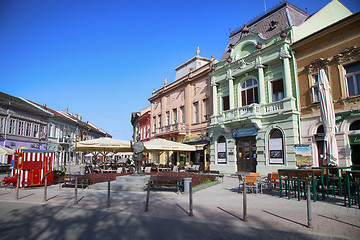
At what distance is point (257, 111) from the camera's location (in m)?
18.9

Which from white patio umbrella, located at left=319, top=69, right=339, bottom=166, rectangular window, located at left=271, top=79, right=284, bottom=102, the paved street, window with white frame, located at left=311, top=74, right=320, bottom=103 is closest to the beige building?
rectangular window, located at left=271, top=79, right=284, bottom=102

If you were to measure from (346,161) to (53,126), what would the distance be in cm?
4046

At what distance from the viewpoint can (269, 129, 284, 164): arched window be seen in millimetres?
17500

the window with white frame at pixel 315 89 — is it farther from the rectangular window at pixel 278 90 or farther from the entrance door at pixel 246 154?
the entrance door at pixel 246 154

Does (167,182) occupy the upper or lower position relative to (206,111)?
lower

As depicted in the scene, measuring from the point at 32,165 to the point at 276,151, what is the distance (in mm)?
15658

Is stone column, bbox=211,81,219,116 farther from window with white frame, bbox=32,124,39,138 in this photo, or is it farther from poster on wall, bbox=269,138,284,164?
window with white frame, bbox=32,124,39,138

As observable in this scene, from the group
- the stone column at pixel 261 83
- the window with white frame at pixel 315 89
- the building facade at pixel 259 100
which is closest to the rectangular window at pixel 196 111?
the building facade at pixel 259 100

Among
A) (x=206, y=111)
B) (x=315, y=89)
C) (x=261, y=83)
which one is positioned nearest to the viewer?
(x=315, y=89)

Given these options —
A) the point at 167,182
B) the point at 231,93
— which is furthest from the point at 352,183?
the point at 231,93

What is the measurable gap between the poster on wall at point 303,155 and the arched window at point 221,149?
7.42 m

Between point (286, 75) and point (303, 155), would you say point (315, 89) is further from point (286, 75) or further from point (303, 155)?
point (303, 155)

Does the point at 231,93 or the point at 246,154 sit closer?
the point at 246,154

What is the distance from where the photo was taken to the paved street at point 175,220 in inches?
211
